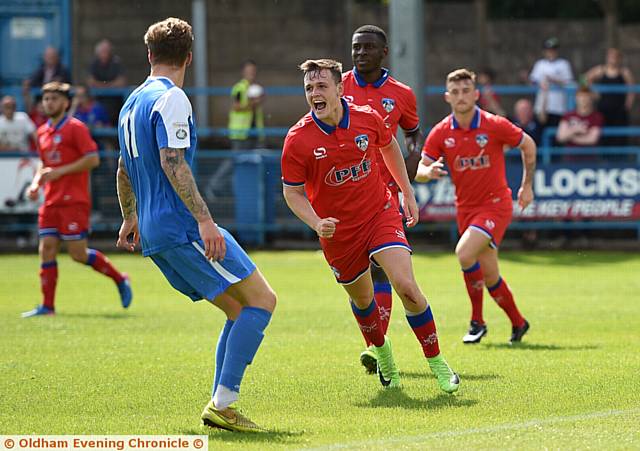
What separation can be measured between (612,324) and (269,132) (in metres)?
9.19

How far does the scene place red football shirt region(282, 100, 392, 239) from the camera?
7.39 metres

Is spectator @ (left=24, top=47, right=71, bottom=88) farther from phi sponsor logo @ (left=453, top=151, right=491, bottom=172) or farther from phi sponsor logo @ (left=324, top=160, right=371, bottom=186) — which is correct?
phi sponsor logo @ (left=324, top=160, right=371, bottom=186)

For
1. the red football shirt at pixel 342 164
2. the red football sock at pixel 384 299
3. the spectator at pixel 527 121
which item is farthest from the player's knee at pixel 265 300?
the spectator at pixel 527 121

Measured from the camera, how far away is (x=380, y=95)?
8.98 meters

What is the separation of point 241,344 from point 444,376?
173 centimetres

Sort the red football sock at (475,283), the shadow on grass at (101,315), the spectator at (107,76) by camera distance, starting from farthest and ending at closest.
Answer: the spectator at (107,76) → the shadow on grass at (101,315) → the red football sock at (475,283)

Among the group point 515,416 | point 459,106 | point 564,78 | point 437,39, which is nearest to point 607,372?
point 515,416

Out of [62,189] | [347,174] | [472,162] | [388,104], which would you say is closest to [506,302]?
[472,162]

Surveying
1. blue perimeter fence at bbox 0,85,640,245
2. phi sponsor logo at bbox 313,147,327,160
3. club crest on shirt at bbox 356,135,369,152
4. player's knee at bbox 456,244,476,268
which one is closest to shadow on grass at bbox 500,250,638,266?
blue perimeter fence at bbox 0,85,640,245

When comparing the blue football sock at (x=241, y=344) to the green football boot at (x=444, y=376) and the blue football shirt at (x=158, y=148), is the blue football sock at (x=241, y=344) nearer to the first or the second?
the blue football shirt at (x=158, y=148)

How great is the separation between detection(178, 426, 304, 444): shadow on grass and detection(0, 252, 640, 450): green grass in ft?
0.05

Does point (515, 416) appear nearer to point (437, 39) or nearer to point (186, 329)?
point (186, 329)

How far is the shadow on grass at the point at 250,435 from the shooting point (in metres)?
6.26

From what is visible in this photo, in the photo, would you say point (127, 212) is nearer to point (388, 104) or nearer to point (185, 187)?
point (185, 187)
